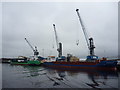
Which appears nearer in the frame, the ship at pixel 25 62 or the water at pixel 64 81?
the water at pixel 64 81

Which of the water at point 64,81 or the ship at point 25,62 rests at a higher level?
the water at point 64,81

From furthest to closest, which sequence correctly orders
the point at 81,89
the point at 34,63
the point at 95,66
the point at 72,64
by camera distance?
the point at 34,63
the point at 72,64
the point at 95,66
the point at 81,89

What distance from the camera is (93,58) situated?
32.8 m

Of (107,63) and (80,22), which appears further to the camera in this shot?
(80,22)

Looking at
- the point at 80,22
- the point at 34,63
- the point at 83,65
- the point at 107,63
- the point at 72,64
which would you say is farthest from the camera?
the point at 34,63

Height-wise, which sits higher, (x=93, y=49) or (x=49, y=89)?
(x=93, y=49)

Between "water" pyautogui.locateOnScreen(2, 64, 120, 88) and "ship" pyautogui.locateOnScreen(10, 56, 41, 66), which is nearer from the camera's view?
"water" pyautogui.locateOnScreen(2, 64, 120, 88)

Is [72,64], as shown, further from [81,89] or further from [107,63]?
[81,89]

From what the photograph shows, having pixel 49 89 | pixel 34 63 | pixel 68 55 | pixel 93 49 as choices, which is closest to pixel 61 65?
pixel 68 55

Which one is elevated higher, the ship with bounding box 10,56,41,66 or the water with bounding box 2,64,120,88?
the water with bounding box 2,64,120,88

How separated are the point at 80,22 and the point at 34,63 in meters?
32.7

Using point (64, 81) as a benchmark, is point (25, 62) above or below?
below

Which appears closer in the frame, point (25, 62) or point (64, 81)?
point (64, 81)

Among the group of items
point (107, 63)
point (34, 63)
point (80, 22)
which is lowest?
point (34, 63)
